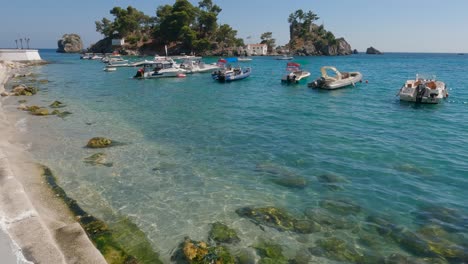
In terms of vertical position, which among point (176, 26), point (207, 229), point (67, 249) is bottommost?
point (207, 229)

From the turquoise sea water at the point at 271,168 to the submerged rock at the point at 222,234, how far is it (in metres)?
0.22

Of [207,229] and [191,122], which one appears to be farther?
[191,122]

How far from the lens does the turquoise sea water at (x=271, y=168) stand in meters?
10.5

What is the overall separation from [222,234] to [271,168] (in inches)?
238

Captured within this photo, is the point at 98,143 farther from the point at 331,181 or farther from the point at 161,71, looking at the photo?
the point at 161,71

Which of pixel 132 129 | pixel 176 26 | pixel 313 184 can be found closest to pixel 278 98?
pixel 132 129

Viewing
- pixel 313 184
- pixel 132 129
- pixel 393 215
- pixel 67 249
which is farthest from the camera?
pixel 132 129

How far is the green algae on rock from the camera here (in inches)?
344

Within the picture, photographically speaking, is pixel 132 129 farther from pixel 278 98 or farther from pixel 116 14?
pixel 116 14

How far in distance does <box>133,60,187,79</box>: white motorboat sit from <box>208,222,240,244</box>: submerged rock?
5069cm

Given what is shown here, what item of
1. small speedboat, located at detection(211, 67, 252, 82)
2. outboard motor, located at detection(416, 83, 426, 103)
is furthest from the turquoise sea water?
small speedboat, located at detection(211, 67, 252, 82)

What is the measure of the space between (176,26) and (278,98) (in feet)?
392

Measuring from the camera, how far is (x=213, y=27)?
151 meters

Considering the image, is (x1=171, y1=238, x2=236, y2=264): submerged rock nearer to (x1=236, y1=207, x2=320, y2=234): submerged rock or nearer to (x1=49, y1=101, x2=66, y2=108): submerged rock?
(x1=236, y1=207, x2=320, y2=234): submerged rock
